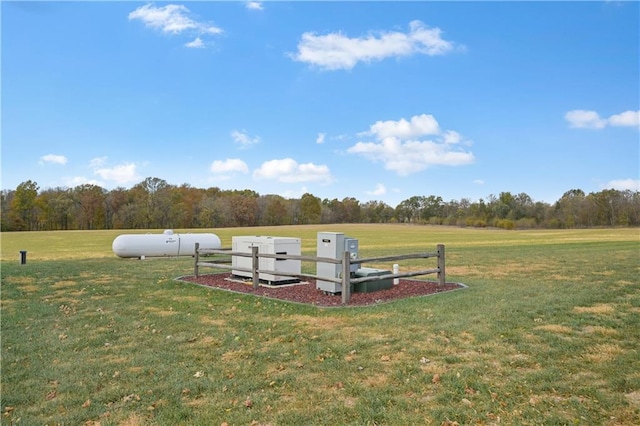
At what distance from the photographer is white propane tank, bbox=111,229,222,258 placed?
2472 centimetres

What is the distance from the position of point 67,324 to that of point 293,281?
21.8 feet

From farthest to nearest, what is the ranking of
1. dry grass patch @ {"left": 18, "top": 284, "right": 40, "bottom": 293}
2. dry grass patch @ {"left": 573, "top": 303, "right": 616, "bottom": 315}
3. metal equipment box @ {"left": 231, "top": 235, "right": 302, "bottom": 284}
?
dry grass patch @ {"left": 18, "top": 284, "right": 40, "bottom": 293} < metal equipment box @ {"left": 231, "top": 235, "right": 302, "bottom": 284} < dry grass patch @ {"left": 573, "top": 303, "right": 616, "bottom": 315}

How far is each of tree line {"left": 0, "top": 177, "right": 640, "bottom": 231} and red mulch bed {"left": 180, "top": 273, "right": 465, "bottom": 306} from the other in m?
81.0

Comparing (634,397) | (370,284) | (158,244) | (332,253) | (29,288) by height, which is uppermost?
(332,253)

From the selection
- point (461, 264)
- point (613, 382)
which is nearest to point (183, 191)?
point (461, 264)

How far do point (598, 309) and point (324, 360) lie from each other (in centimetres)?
685

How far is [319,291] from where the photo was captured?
12.8 m

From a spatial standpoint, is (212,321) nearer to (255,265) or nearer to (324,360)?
(324,360)

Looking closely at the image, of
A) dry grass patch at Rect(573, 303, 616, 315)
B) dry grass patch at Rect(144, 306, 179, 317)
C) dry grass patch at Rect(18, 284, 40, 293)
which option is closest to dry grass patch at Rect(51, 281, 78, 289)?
dry grass patch at Rect(18, 284, 40, 293)

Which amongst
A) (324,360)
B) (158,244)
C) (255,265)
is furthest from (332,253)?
(158,244)

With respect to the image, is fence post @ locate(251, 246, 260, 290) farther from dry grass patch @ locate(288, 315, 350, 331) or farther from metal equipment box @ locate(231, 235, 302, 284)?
dry grass patch @ locate(288, 315, 350, 331)

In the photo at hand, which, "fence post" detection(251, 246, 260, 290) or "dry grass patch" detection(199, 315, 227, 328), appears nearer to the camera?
"dry grass patch" detection(199, 315, 227, 328)

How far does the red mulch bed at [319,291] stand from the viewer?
37.3 feet

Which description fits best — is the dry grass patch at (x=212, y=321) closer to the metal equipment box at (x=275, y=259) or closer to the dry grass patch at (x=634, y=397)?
the metal equipment box at (x=275, y=259)
